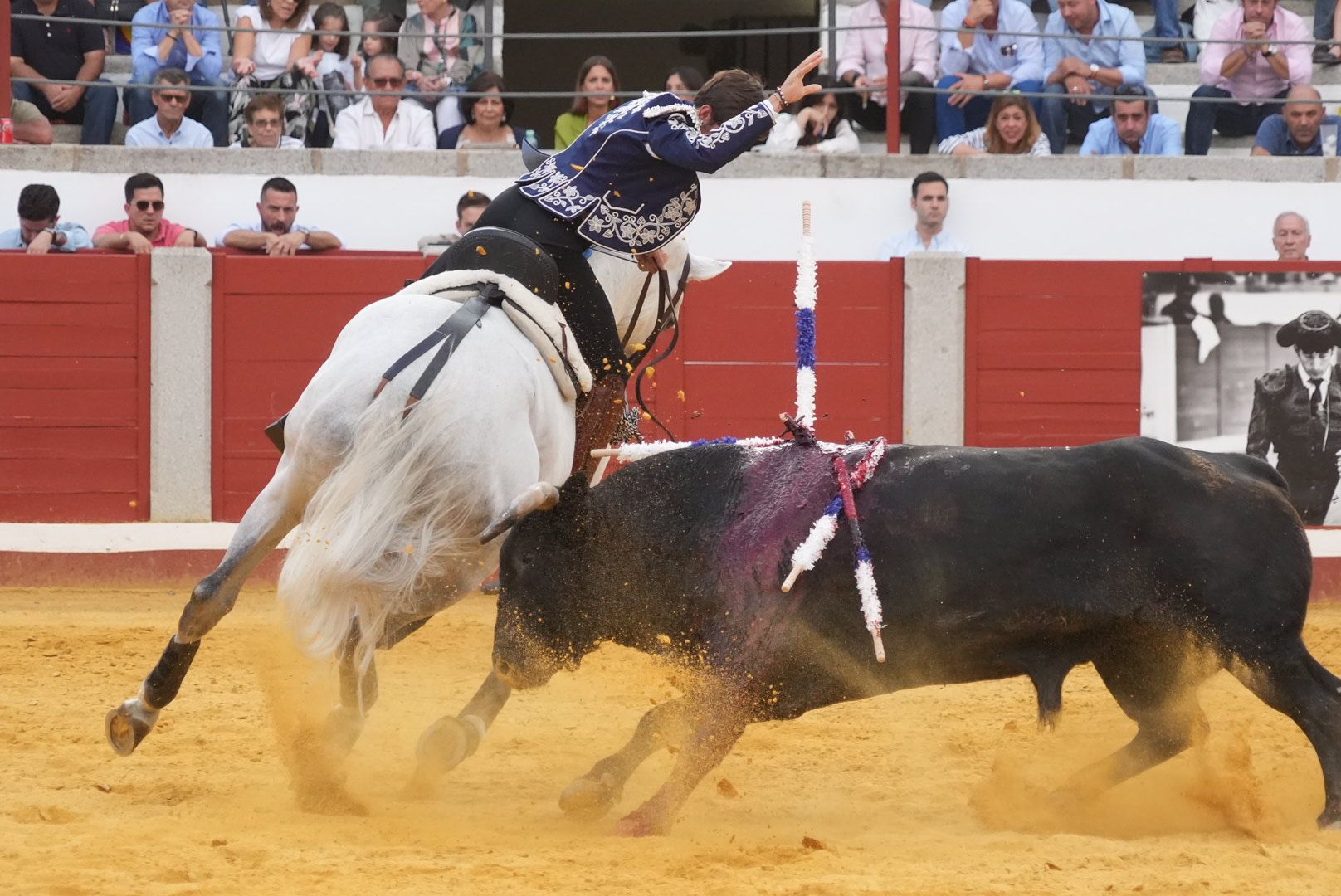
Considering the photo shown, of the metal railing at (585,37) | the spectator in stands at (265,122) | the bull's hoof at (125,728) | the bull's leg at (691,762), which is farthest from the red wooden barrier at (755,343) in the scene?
the bull's leg at (691,762)

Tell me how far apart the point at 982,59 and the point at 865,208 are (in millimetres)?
1568

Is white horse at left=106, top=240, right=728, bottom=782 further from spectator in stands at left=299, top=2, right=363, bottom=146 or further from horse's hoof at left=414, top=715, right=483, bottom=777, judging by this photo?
spectator in stands at left=299, top=2, right=363, bottom=146

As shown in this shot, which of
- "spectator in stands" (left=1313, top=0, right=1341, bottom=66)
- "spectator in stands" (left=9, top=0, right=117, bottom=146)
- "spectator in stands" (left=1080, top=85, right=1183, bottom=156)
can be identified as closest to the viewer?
"spectator in stands" (left=9, top=0, right=117, bottom=146)

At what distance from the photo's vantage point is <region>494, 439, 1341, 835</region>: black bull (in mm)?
3551

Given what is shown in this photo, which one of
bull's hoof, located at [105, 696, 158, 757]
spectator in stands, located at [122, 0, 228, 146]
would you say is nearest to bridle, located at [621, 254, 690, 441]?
bull's hoof, located at [105, 696, 158, 757]

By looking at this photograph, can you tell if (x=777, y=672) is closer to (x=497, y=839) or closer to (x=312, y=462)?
(x=497, y=839)

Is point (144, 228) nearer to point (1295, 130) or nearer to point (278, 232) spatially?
point (278, 232)

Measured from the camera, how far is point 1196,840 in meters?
3.43

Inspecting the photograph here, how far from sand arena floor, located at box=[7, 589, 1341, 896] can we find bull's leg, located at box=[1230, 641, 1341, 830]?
0.18 m

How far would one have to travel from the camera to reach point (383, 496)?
3.57 metres

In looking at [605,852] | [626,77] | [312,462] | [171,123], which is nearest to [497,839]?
[605,852]

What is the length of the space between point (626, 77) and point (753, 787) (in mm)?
10025

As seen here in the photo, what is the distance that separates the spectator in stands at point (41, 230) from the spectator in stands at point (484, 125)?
1999mm

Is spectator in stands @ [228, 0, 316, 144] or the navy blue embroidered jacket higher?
spectator in stands @ [228, 0, 316, 144]
